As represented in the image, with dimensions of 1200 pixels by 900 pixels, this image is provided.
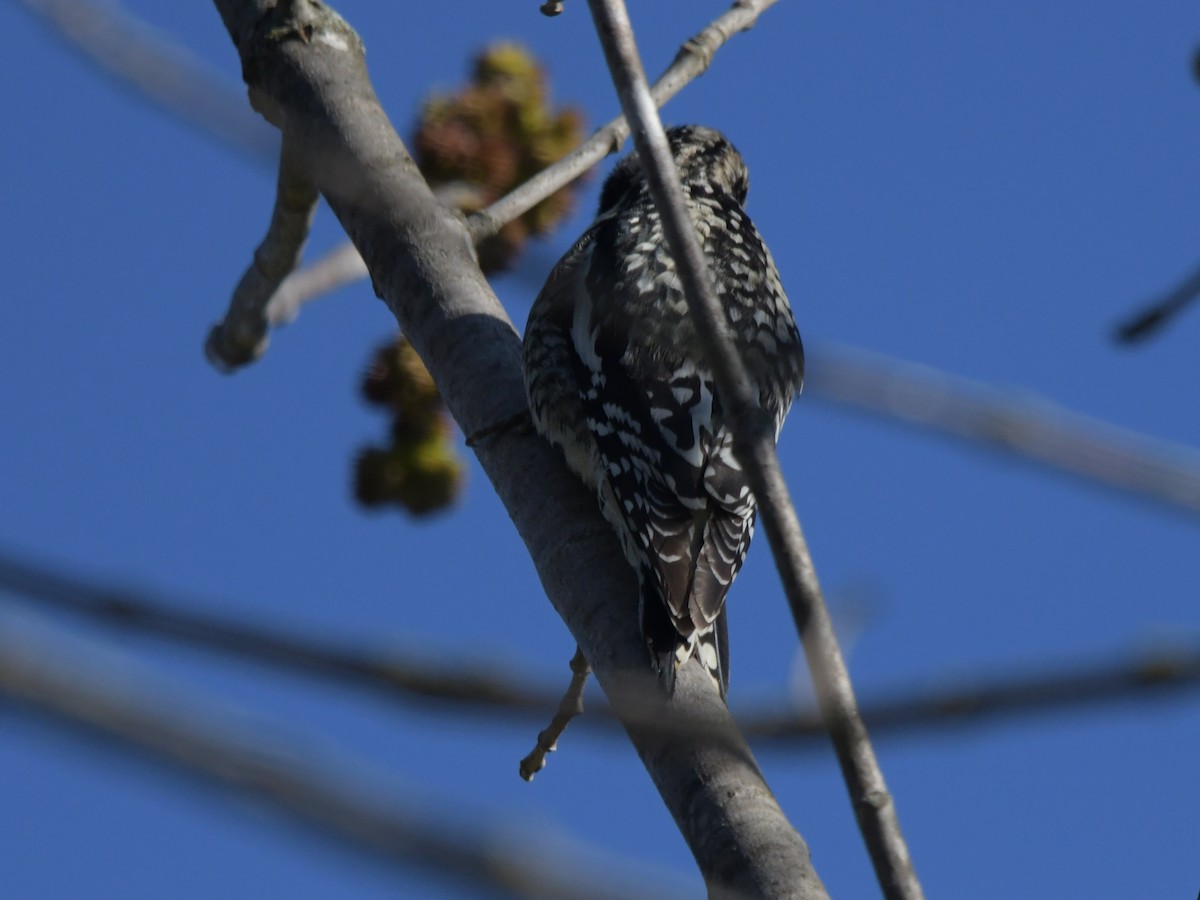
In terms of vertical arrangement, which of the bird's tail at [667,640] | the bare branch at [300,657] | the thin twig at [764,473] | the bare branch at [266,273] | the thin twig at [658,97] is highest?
the thin twig at [658,97]

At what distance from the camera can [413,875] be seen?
0.63m

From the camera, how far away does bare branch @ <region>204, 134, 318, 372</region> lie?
3.69 m

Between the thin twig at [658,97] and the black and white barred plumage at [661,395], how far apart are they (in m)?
0.36

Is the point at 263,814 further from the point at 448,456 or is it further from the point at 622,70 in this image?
the point at 448,456

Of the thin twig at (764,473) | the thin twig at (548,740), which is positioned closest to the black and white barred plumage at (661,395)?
the thin twig at (548,740)

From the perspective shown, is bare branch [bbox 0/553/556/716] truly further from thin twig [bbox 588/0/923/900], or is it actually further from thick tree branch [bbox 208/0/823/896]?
thick tree branch [bbox 208/0/823/896]

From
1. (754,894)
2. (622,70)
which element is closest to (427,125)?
(622,70)

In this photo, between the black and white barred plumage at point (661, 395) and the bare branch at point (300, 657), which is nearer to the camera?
the bare branch at point (300, 657)

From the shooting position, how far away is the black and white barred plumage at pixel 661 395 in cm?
288

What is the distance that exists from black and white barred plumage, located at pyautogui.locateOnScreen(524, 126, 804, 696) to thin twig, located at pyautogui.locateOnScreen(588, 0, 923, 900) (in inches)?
40.2

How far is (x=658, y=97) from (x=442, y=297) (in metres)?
0.75

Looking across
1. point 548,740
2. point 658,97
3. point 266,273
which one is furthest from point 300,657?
point 266,273

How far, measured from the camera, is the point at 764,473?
1.54m

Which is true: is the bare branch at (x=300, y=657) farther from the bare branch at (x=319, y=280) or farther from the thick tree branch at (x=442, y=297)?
the bare branch at (x=319, y=280)
